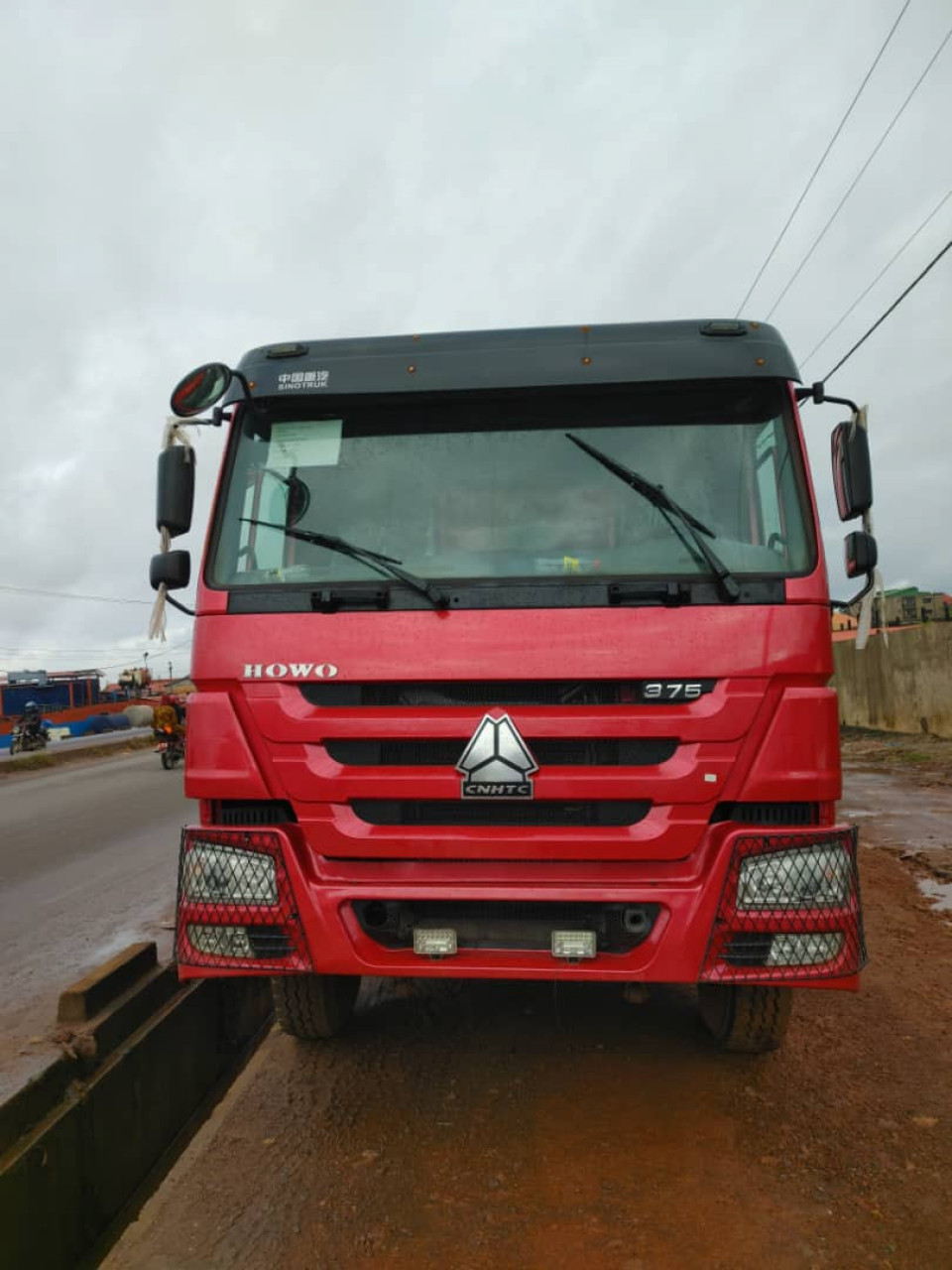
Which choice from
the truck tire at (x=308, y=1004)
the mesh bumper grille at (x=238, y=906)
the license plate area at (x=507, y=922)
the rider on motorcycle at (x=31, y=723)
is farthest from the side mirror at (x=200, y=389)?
the rider on motorcycle at (x=31, y=723)

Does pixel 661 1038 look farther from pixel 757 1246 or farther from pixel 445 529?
pixel 445 529

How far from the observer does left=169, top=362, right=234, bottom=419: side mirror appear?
10.7 feet

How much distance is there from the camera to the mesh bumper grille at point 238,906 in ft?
9.68

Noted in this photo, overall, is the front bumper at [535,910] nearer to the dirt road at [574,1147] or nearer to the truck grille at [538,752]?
the truck grille at [538,752]

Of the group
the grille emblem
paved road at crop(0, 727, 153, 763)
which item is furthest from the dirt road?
paved road at crop(0, 727, 153, 763)

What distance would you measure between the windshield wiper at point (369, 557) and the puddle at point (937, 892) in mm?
4737

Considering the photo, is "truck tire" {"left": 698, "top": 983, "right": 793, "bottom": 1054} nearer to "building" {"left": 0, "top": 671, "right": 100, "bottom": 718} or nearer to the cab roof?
the cab roof

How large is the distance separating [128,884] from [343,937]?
496cm

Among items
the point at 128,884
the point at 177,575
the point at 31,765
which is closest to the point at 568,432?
the point at 177,575

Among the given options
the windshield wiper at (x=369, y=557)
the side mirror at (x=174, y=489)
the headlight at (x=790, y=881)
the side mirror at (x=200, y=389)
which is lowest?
the headlight at (x=790, y=881)

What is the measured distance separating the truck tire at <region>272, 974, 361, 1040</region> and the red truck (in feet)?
2.19

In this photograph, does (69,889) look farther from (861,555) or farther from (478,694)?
(861,555)

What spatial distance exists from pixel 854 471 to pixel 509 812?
6.08ft

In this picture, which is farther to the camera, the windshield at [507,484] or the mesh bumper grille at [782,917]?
the windshield at [507,484]
